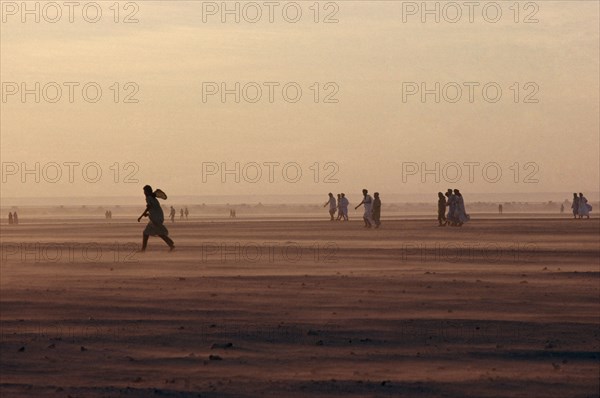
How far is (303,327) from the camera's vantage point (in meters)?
17.1

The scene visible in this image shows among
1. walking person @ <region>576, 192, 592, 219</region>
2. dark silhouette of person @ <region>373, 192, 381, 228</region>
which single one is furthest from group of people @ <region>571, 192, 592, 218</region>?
dark silhouette of person @ <region>373, 192, 381, 228</region>

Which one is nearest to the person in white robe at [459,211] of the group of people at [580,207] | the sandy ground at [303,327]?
the group of people at [580,207]

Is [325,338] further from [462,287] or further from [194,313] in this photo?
[462,287]

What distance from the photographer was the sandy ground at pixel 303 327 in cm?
1295

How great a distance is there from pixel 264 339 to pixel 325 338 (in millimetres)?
739

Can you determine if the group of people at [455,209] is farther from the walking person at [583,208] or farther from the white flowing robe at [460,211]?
the walking person at [583,208]

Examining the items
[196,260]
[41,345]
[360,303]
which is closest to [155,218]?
[196,260]

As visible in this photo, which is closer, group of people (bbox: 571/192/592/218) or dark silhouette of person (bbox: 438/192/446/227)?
dark silhouette of person (bbox: 438/192/446/227)

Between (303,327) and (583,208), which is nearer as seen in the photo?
(303,327)

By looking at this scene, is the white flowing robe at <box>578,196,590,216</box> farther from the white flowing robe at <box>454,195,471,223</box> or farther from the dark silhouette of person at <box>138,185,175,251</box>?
the dark silhouette of person at <box>138,185,175,251</box>

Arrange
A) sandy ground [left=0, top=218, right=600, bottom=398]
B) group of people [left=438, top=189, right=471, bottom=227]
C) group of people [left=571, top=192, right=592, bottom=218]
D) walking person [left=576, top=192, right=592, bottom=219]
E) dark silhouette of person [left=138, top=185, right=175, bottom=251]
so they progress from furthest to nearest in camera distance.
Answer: group of people [left=571, top=192, right=592, bottom=218]
walking person [left=576, top=192, right=592, bottom=219]
group of people [left=438, top=189, right=471, bottom=227]
dark silhouette of person [left=138, top=185, right=175, bottom=251]
sandy ground [left=0, top=218, right=600, bottom=398]

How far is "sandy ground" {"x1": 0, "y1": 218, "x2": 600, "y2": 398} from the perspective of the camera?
42.5 ft

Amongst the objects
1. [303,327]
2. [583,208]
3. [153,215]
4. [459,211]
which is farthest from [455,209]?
[303,327]

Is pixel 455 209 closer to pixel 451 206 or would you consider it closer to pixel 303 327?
pixel 451 206
